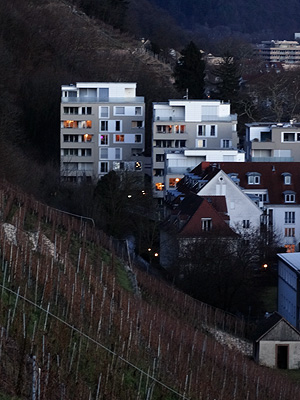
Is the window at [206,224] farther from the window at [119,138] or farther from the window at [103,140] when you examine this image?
the window at [119,138]

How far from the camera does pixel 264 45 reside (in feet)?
634

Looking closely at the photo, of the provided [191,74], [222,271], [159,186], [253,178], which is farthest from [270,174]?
[191,74]

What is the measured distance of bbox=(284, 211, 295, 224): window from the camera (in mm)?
45250

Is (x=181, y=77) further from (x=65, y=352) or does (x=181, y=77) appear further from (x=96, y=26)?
(x=65, y=352)

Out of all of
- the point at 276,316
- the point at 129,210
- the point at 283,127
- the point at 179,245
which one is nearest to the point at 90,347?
the point at 276,316

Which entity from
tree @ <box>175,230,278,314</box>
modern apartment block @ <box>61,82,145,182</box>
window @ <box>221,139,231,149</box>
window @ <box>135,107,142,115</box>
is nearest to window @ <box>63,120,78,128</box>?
modern apartment block @ <box>61,82,145,182</box>

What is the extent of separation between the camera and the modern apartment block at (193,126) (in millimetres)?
54250

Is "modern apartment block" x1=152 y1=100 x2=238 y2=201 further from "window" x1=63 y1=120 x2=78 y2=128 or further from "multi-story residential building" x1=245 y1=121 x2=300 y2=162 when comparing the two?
"window" x1=63 y1=120 x2=78 y2=128

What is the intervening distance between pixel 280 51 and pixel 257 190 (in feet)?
472

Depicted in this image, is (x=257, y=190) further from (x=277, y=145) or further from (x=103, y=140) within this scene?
(x=103, y=140)

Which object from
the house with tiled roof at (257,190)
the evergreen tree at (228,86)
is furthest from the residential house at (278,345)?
the evergreen tree at (228,86)

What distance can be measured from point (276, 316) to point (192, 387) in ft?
30.5

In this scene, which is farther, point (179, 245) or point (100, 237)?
point (179, 245)

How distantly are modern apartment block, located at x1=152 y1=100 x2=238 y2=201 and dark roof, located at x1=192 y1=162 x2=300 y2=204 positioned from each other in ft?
23.8
